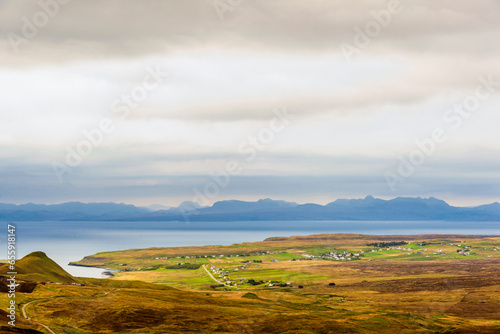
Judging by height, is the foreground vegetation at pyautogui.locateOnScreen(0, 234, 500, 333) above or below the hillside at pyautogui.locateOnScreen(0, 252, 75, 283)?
below

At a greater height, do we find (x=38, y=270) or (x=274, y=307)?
(x=38, y=270)

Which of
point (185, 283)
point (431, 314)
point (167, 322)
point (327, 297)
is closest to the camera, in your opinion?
point (167, 322)

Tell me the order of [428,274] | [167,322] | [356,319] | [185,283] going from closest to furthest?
1. [167,322]
2. [356,319]
3. [185,283]
4. [428,274]

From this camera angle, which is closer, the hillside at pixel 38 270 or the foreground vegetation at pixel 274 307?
the foreground vegetation at pixel 274 307

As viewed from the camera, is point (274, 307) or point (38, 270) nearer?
point (274, 307)

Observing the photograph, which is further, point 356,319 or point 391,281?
point 391,281

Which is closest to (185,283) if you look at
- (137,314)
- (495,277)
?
(137,314)

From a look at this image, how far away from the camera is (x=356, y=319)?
90.0m

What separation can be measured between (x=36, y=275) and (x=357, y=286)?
96558mm

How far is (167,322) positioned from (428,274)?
130 meters

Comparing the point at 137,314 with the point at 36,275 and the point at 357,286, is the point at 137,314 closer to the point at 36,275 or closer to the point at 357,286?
the point at 36,275

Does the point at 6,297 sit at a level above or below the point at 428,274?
above

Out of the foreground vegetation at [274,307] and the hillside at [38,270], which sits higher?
the hillside at [38,270]

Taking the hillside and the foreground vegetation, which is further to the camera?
the hillside
